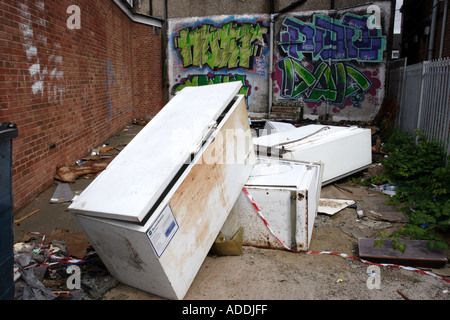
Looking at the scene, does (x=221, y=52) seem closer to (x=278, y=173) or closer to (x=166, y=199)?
(x=278, y=173)

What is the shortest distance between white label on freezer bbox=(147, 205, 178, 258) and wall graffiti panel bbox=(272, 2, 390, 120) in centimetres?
1116

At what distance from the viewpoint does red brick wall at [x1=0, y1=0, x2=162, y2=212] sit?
421cm

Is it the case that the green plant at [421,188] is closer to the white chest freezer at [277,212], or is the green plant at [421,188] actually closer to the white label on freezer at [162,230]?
the white chest freezer at [277,212]

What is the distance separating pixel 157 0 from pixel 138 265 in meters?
14.0

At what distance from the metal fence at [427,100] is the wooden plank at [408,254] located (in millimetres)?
2360

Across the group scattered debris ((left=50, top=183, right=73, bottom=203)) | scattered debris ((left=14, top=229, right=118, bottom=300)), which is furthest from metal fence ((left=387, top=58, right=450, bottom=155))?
scattered debris ((left=50, top=183, right=73, bottom=203))

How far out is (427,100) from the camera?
6199 mm

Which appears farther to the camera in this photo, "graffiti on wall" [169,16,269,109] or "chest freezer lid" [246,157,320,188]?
"graffiti on wall" [169,16,269,109]

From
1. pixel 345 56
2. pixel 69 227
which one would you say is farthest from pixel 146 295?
pixel 345 56

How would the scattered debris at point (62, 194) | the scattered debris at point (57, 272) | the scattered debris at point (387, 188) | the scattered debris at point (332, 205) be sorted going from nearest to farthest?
the scattered debris at point (57, 272) < the scattered debris at point (332, 205) < the scattered debris at point (62, 194) < the scattered debris at point (387, 188)

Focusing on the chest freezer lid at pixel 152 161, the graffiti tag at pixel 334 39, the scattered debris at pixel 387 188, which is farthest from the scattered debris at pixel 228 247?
the graffiti tag at pixel 334 39

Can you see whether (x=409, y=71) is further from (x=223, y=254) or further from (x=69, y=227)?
(x=69, y=227)

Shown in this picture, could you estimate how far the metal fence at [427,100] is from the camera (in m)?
5.31

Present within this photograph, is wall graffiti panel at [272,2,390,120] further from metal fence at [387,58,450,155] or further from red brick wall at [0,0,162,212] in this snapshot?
red brick wall at [0,0,162,212]
